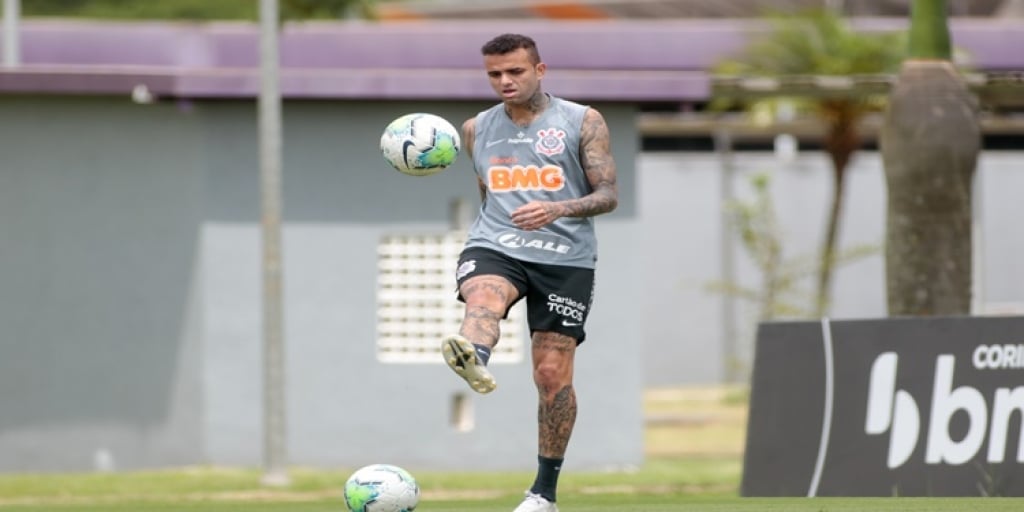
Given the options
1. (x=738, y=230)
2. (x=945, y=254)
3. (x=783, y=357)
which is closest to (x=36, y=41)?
(x=738, y=230)

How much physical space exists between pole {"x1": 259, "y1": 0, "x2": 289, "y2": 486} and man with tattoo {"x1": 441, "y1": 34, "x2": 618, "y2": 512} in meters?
9.50

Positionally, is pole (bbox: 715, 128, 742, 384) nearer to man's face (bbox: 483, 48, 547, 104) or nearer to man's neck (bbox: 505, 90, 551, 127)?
man's neck (bbox: 505, 90, 551, 127)

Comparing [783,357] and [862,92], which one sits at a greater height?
[862,92]

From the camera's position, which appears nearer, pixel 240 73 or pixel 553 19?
pixel 240 73

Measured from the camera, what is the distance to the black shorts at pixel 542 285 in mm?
8953

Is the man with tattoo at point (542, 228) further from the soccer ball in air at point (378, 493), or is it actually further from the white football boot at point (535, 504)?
the soccer ball in air at point (378, 493)

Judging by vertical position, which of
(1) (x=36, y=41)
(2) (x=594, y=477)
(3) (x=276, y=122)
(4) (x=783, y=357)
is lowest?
(2) (x=594, y=477)

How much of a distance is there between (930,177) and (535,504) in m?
9.33

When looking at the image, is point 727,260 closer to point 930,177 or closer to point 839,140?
point 839,140

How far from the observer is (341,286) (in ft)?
67.3

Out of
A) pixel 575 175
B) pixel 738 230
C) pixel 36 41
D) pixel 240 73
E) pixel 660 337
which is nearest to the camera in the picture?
pixel 575 175

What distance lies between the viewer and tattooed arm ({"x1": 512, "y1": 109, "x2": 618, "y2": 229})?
8719 mm

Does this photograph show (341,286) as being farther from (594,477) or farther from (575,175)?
(575,175)

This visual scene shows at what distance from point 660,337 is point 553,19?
10.9 metres
